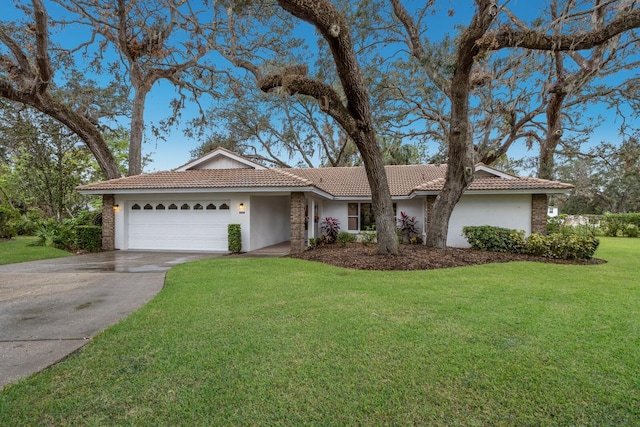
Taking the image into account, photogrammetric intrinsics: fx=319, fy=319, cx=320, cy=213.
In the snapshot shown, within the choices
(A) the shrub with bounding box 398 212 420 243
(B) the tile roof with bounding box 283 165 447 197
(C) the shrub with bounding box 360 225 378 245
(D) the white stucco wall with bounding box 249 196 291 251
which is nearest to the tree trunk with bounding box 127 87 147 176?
(D) the white stucco wall with bounding box 249 196 291 251

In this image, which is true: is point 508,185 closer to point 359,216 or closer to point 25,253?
point 359,216

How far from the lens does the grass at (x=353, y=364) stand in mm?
2605

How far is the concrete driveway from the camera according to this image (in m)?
3.71

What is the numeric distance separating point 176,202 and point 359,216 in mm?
8764

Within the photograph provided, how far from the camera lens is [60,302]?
5.70 m

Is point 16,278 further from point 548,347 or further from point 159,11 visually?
point 159,11

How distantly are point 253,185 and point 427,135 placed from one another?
414 inches

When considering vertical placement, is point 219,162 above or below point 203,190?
above

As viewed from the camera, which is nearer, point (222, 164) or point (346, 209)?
point (222, 164)

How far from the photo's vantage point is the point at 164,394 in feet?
A: 9.34

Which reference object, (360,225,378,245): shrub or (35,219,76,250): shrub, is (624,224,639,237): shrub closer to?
(360,225,378,245): shrub

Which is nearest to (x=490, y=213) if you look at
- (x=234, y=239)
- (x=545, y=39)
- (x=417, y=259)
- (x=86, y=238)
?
(x=417, y=259)

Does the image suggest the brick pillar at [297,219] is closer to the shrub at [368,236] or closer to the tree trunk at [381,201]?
the tree trunk at [381,201]

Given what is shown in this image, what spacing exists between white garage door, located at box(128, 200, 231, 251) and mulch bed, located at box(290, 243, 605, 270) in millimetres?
4041
